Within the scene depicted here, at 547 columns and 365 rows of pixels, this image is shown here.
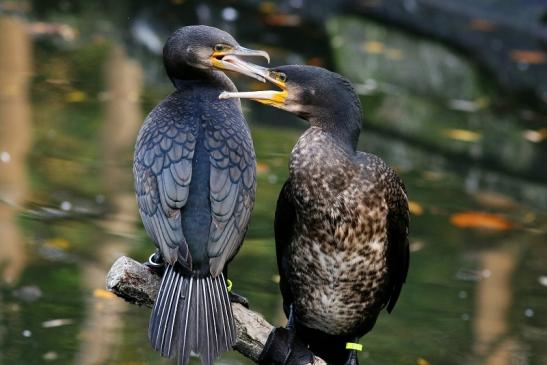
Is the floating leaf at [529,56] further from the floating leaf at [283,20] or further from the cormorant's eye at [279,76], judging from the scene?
the cormorant's eye at [279,76]

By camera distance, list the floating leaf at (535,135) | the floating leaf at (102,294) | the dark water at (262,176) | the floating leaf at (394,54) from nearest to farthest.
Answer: the dark water at (262,176) → the floating leaf at (102,294) → the floating leaf at (535,135) → the floating leaf at (394,54)

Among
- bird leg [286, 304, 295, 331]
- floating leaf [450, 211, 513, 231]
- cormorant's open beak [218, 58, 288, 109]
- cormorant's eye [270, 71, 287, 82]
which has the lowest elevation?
bird leg [286, 304, 295, 331]

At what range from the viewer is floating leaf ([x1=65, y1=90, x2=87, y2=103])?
28.7ft

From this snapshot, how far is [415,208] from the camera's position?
7516mm

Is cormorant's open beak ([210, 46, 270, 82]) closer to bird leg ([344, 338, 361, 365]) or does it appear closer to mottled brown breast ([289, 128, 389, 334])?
mottled brown breast ([289, 128, 389, 334])

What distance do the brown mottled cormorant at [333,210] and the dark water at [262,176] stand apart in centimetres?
154

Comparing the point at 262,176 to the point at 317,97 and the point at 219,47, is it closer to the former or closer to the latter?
the point at 219,47

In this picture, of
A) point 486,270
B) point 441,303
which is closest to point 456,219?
point 486,270

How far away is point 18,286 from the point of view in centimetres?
614

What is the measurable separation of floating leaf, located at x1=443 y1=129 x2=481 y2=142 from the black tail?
17.1ft

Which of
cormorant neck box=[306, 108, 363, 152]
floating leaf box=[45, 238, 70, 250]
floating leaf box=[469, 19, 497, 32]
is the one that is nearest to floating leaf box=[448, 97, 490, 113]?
floating leaf box=[469, 19, 497, 32]

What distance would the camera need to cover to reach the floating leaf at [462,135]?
28.9 ft

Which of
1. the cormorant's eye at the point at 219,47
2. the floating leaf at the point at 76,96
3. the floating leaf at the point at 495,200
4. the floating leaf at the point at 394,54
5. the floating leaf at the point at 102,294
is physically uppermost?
the floating leaf at the point at 394,54

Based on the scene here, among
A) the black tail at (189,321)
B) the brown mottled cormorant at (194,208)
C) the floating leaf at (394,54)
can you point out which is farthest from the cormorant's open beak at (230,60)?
the floating leaf at (394,54)
